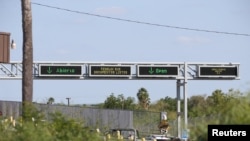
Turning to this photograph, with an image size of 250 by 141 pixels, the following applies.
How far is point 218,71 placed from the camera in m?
64.6

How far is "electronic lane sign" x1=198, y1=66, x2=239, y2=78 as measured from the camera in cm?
6444

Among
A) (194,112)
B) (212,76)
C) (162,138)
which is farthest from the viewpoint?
(212,76)

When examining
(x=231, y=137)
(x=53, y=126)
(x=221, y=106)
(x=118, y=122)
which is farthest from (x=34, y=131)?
(x=118, y=122)

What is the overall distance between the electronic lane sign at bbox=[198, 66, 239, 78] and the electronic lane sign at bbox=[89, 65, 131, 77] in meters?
6.20

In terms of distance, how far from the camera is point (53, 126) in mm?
17344

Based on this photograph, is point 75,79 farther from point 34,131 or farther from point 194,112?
point 194,112

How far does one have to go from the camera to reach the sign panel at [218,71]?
6444 cm

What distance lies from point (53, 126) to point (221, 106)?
6.67 meters

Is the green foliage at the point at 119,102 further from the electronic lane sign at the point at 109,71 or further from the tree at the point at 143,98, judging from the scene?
the electronic lane sign at the point at 109,71

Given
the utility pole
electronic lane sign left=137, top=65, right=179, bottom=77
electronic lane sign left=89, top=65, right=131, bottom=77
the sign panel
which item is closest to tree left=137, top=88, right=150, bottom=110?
electronic lane sign left=89, top=65, right=131, bottom=77

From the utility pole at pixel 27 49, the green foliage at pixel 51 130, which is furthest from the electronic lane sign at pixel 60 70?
the green foliage at pixel 51 130

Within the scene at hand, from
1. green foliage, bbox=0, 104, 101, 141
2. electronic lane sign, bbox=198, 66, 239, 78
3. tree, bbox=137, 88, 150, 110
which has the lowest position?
green foliage, bbox=0, 104, 101, 141

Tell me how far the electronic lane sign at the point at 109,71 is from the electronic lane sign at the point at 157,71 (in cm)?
106

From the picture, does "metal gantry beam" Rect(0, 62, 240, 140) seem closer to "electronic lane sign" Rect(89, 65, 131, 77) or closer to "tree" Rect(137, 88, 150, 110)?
"electronic lane sign" Rect(89, 65, 131, 77)
